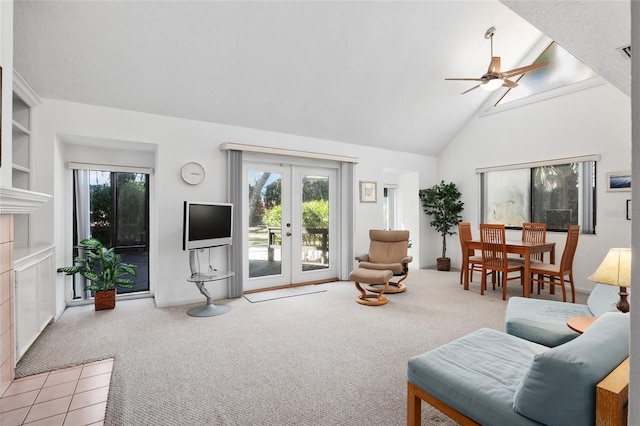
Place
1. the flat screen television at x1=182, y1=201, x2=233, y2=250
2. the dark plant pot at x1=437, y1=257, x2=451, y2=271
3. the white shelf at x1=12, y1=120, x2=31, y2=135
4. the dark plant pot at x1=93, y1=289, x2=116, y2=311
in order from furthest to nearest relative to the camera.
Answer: the dark plant pot at x1=437, y1=257, x2=451, y2=271
the dark plant pot at x1=93, y1=289, x2=116, y2=311
the flat screen television at x1=182, y1=201, x2=233, y2=250
the white shelf at x1=12, y1=120, x2=31, y2=135

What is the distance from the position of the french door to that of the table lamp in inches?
153

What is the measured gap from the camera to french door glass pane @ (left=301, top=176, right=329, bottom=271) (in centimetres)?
543

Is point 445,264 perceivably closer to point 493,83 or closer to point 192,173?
point 493,83

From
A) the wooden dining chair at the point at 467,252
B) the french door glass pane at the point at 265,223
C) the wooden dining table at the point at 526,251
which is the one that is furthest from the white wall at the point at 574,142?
the french door glass pane at the point at 265,223

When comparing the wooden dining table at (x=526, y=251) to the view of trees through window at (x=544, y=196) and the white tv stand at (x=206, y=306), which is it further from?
the white tv stand at (x=206, y=306)

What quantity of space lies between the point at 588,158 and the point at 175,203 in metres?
6.10

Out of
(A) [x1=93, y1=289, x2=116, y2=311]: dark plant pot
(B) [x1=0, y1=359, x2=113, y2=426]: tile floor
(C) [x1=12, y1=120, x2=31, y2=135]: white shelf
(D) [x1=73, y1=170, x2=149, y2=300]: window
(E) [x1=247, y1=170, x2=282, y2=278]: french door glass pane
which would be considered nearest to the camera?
(B) [x1=0, y1=359, x2=113, y2=426]: tile floor

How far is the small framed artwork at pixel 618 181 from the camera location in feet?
15.0

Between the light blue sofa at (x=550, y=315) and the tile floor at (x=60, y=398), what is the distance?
9.62 ft

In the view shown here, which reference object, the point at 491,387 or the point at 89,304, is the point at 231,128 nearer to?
the point at 89,304

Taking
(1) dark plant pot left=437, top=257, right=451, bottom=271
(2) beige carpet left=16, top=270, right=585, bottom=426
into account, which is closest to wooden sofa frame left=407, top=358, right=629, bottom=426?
(2) beige carpet left=16, top=270, right=585, bottom=426

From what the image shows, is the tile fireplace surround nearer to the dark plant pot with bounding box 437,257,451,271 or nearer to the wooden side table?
the wooden side table

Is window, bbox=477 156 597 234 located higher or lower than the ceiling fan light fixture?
lower

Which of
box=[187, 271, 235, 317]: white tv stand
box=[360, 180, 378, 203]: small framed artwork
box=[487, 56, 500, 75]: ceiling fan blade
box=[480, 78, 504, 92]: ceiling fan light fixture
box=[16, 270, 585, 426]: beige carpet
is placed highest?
box=[487, 56, 500, 75]: ceiling fan blade
